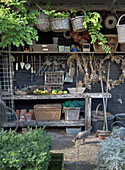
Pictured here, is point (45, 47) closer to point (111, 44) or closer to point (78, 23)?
point (78, 23)

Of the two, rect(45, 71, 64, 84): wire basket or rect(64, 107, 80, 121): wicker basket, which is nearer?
rect(64, 107, 80, 121): wicker basket

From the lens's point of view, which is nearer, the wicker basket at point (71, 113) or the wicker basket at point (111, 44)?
the wicker basket at point (71, 113)

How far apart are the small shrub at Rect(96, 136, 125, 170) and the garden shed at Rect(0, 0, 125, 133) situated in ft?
7.74

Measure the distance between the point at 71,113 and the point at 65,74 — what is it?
50.3 inches

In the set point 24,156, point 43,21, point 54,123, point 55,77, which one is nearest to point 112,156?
point 24,156

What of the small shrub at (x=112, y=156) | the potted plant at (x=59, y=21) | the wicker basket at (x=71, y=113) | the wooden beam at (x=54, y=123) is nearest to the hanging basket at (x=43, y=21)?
the potted plant at (x=59, y=21)

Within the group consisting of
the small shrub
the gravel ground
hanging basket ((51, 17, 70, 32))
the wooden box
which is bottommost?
the gravel ground

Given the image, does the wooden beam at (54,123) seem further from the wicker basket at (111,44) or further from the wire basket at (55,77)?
the wicker basket at (111,44)

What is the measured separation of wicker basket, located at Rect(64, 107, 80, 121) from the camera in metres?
5.25

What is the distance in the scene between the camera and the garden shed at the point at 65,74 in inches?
209

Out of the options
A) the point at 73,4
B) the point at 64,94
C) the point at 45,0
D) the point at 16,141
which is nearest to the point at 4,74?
the point at 64,94

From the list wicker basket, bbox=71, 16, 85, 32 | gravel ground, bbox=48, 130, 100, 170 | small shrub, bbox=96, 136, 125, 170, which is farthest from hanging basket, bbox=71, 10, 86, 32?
gravel ground, bbox=48, 130, 100, 170

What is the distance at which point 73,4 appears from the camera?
486 centimetres

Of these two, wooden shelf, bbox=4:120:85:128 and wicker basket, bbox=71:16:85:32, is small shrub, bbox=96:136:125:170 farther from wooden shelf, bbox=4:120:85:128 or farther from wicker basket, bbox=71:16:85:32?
wicker basket, bbox=71:16:85:32
